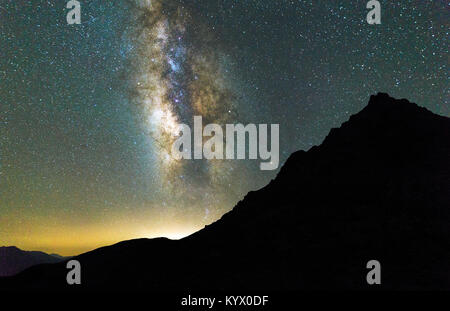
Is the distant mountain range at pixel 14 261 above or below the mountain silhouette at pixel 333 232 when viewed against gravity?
below

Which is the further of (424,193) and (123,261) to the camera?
(123,261)

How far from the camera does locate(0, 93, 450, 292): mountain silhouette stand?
24.2 metres

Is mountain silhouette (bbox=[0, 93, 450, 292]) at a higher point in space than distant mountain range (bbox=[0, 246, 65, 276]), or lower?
higher

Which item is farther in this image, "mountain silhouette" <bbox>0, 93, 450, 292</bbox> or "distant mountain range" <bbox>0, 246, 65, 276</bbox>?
"distant mountain range" <bbox>0, 246, 65, 276</bbox>

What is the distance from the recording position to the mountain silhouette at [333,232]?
79.4ft

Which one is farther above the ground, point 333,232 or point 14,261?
point 333,232

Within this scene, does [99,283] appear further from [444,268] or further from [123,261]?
[444,268]

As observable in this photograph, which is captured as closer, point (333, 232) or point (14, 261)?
point (333, 232)

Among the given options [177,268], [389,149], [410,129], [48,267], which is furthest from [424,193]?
[48,267]

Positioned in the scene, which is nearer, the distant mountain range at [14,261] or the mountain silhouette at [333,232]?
the mountain silhouette at [333,232]

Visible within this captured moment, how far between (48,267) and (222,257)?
2216 centimetres

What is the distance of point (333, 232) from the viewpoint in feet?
103
